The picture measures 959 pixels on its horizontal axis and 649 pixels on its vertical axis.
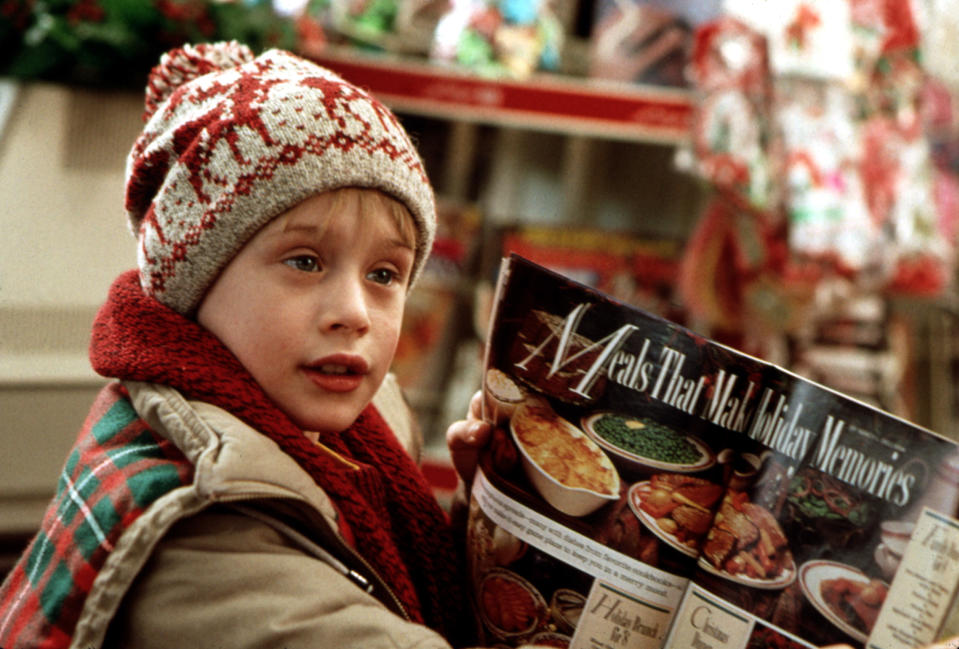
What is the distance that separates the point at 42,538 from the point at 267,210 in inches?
13.3

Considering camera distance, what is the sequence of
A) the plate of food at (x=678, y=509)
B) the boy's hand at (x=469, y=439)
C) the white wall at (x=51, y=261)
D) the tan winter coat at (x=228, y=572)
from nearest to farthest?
the tan winter coat at (x=228, y=572)
the plate of food at (x=678, y=509)
the boy's hand at (x=469, y=439)
the white wall at (x=51, y=261)

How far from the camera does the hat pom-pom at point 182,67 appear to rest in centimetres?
100

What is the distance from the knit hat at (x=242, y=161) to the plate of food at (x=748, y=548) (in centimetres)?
40

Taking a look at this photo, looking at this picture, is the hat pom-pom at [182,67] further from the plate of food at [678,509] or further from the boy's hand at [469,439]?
the plate of food at [678,509]

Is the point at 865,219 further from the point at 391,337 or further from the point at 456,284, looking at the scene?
the point at 391,337

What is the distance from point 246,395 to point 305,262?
128mm

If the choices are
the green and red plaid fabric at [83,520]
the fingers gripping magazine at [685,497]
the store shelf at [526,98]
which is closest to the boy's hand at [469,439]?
the fingers gripping magazine at [685,497]

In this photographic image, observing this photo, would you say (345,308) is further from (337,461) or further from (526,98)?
(526,98)

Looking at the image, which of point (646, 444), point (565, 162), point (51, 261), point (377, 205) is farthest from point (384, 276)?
point (565, 162)

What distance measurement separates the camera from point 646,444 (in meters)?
0.85

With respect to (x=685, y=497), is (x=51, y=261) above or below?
below

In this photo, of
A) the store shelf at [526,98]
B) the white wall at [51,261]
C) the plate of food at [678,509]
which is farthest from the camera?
the store shelf at [526,98]

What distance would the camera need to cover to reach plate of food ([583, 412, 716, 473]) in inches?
32.9

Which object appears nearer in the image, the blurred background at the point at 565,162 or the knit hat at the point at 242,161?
the knit hat at the point at 242,161
